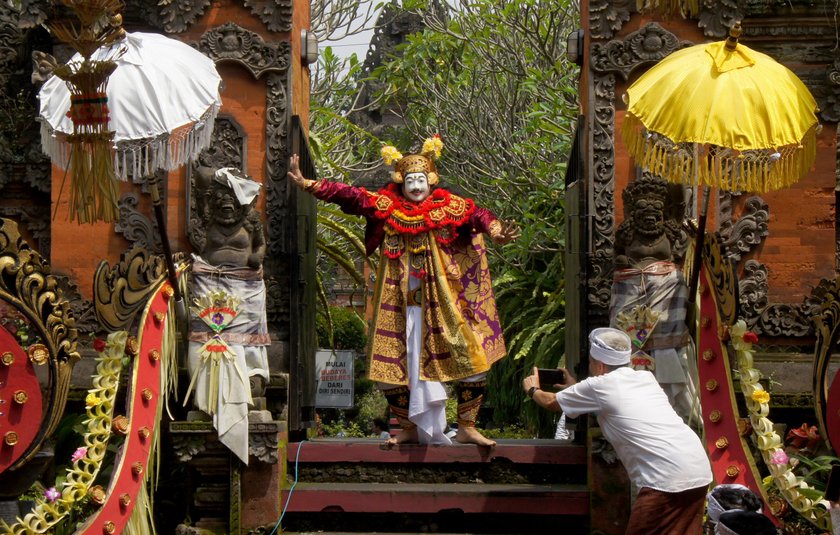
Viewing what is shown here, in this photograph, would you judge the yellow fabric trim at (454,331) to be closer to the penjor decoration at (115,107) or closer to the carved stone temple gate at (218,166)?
the carved stone temple gate at (218,166)

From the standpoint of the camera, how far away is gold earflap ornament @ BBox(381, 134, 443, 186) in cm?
912

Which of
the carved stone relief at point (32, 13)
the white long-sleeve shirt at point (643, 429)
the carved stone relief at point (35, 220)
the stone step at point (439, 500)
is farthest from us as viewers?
the carved stone relief at point (35, 220)

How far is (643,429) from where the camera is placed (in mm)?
6375

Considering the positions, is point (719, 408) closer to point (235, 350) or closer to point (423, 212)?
point (423, 212)

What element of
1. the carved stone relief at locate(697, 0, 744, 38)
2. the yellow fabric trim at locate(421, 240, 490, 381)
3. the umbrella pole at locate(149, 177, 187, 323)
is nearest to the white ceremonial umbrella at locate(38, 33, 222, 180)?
the umbrella pole at locate(149, 177, 187, 323)

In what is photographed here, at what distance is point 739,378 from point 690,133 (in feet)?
4.89

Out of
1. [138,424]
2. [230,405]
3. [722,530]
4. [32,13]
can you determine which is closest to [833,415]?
[722,530]

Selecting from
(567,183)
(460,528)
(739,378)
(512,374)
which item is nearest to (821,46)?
(567,183)

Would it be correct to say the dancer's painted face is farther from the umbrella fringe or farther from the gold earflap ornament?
the umbrella fringe

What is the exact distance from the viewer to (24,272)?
7047 mm

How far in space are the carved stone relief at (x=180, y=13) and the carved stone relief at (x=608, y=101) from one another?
2791 mm

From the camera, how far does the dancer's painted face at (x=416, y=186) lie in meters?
9.06

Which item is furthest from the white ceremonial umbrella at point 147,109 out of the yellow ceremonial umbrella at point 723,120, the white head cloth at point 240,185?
the yellow ceremonial umbrella at point 723,120

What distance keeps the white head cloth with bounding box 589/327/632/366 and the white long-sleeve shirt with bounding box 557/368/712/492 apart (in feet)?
0.19
